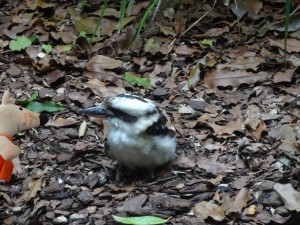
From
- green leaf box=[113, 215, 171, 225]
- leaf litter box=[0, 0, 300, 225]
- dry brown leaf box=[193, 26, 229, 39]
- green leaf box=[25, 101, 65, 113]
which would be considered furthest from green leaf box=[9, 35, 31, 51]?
green leaf box=[113, 215, 171, 225]

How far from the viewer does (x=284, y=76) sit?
4699 millimetres

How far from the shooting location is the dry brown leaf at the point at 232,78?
4.73 m

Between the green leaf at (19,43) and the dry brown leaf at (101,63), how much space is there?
672 mm

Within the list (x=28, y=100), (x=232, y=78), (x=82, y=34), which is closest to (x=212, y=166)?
(x=232, y=78)

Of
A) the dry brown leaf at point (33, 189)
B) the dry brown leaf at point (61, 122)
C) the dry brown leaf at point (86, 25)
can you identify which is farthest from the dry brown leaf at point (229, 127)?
the dry brown leaf at point (86, 25)

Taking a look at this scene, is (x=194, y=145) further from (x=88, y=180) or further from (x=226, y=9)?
(x=226, y=9)

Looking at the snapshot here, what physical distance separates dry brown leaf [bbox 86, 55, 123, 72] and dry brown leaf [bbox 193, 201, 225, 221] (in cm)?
188

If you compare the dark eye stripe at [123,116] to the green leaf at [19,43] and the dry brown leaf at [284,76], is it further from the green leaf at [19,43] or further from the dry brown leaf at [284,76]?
the green leaf at [19,43]

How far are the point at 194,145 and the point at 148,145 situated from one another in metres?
0.55

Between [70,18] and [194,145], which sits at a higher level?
[70,18]

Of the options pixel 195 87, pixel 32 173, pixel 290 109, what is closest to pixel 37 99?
pixel 32 173

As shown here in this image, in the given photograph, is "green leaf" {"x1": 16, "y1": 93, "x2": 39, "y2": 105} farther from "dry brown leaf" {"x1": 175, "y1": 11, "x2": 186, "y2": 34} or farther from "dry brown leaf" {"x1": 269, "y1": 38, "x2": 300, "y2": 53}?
"dry brown leaf" {"x1": 269, "y1": 38, "x2": 300, "y2": 53}

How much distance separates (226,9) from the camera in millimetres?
5523

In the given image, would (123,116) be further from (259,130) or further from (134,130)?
(259,130)
